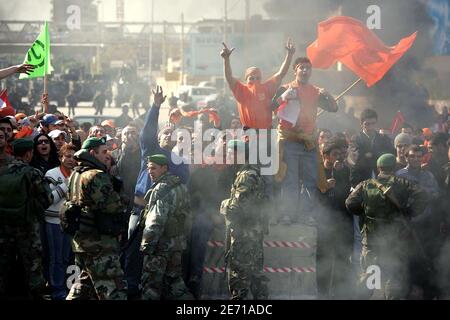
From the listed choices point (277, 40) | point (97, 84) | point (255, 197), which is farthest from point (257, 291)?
point (97, 84)

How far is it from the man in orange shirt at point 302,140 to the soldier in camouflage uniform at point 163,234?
5.12 ft

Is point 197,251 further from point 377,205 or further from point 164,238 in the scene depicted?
point 377,205

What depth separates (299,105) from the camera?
941 centimetres

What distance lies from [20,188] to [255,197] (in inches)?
83.1

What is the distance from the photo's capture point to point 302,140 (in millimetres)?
9531

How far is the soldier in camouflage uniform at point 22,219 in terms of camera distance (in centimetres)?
795

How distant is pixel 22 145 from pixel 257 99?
2.50m

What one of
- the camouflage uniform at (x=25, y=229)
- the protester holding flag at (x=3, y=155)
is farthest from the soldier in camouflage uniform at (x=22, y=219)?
the protester holding flag at (x=3, y=155)

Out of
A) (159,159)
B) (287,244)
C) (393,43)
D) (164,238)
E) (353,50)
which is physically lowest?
(287,244)

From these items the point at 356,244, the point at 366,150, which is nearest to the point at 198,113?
the point at 366,150

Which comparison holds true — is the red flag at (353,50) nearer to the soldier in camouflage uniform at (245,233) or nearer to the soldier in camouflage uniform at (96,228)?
the soldier in camouflage uniform at (245,233)

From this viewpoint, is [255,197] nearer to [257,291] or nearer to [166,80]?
[257,291]

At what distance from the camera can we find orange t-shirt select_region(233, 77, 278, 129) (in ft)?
31.2

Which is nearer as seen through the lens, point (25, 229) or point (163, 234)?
point (25, 229)
